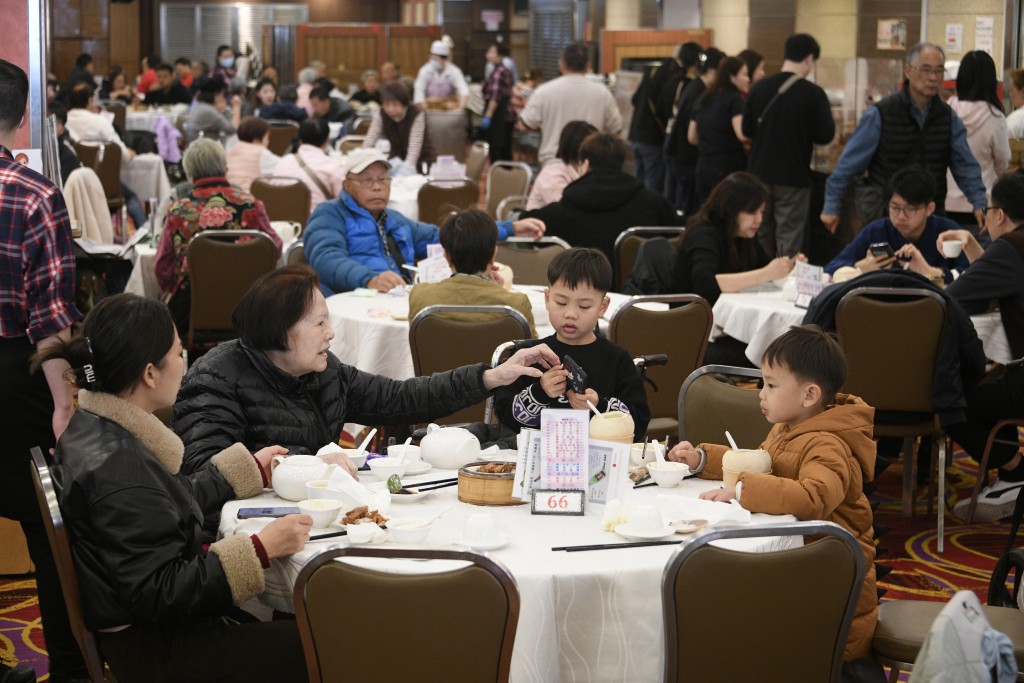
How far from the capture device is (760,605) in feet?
7.54

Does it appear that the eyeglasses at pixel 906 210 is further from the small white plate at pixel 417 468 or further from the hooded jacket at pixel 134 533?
the hooded jacket at pixel 134 533

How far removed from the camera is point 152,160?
37.4ft

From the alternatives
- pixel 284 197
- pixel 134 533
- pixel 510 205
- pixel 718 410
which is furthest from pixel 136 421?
pixel 510 205

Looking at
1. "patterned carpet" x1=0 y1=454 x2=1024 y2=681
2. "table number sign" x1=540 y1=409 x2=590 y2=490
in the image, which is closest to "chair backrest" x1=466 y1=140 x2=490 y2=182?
"patterned carpet" x1=0 y1=454 x2=1024 y2=681

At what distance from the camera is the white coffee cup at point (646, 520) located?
2545mm

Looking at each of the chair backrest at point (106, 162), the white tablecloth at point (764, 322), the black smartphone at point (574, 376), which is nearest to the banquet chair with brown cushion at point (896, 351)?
the white tablecloth at point (764, 322)

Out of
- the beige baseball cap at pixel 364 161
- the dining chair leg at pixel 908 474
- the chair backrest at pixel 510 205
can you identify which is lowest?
the dining chair leg at pixel 908 474

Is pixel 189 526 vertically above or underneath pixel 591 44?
underneath

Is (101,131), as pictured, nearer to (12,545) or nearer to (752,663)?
(12,545)

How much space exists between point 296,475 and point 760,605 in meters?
1.07

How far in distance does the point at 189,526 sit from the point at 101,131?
9684mm

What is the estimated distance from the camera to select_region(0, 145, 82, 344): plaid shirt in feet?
11.0

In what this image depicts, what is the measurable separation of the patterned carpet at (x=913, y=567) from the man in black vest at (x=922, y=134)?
2.36 metres

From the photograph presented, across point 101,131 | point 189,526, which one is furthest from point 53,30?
point 189,526
